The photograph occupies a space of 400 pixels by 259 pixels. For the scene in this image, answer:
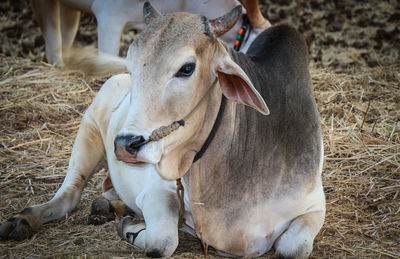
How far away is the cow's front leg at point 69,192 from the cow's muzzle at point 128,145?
1096mm

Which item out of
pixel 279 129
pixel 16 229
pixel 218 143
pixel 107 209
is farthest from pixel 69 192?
pixel 279 129

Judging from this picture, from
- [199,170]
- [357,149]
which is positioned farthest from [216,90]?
[357,149]

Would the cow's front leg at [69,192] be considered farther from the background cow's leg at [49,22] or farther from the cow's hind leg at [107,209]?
the background cow's leg at [49,22]

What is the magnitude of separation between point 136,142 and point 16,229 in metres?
1.16

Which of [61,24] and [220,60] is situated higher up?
[220,60]

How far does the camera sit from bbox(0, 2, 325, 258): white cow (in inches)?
89.0

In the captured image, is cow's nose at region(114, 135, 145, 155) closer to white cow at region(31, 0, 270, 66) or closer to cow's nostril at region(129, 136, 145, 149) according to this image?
cow's nostril at region(129, 136, 145, 149)

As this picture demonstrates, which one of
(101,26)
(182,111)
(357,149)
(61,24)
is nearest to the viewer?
(182,111)

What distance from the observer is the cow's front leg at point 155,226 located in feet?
8.70

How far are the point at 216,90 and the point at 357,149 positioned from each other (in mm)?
1913

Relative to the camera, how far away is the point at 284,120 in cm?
282

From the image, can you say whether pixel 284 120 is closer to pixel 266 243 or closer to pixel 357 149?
pixel 266 243

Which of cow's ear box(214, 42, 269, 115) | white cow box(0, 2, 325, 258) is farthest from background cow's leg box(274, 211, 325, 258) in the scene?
cow's ear box(214, 42, 269, 115)

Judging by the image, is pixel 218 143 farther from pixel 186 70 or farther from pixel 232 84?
pixel 186 70
